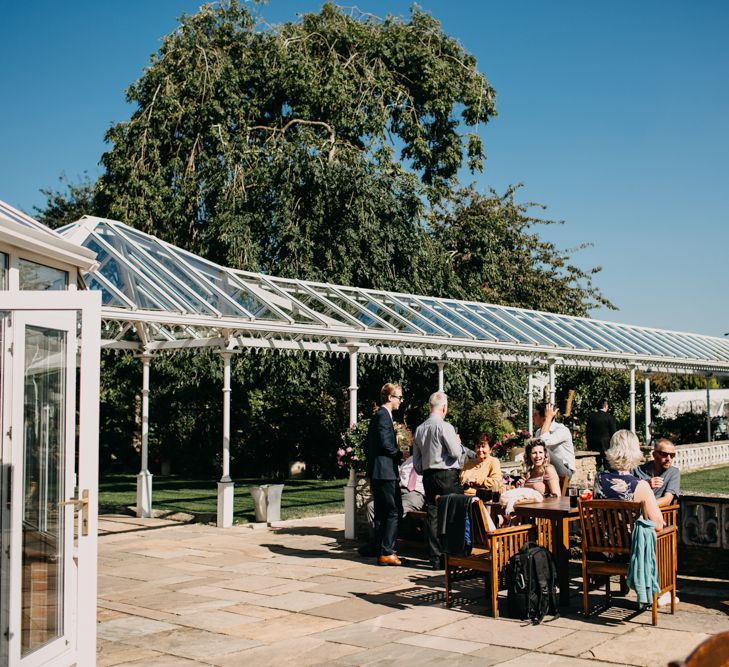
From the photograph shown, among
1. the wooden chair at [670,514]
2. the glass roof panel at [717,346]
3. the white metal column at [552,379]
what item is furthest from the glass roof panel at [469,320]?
the glass roof panel at [717,346]

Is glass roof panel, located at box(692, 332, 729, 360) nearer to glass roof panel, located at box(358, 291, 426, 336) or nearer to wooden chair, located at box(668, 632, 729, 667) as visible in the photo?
glass roof panel, located at box(358, 291, 426, 336)

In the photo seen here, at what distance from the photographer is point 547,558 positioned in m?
7.22

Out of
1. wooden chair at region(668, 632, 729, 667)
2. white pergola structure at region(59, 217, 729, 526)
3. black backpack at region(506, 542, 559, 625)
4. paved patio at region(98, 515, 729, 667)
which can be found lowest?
paved patio at region(98, 515, 729, 667)

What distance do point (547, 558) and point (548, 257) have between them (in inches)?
1102

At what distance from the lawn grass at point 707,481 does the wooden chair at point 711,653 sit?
14441mm

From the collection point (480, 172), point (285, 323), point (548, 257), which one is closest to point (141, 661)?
point (285, 323)

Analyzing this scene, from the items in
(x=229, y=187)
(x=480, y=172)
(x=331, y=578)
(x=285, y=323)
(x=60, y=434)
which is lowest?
(x=331, y=578)

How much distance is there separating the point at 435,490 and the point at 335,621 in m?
2.43

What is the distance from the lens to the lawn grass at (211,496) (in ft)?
49.1

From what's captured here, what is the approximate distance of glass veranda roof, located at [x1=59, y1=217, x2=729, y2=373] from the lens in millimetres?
11891

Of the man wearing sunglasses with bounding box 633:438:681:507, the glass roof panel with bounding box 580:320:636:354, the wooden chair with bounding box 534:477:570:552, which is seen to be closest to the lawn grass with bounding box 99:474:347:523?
the wooden chair with bounding box 534:477:570:552

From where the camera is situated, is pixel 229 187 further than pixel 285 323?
Yes

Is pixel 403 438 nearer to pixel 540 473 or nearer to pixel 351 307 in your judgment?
pixel 540 473

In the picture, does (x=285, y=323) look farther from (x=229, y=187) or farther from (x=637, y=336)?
(x=637, y=336)
